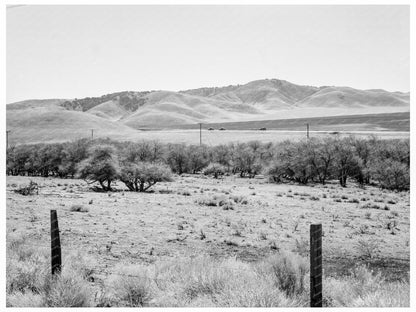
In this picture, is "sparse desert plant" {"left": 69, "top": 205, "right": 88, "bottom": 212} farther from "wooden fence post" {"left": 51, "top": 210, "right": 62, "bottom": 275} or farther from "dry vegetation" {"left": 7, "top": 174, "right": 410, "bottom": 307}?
"wooden fence post" {"left": 51, "top": 210, "right": 62, "bottom": 275}

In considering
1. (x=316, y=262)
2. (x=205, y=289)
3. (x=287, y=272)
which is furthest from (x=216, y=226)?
(x=316, y=262)

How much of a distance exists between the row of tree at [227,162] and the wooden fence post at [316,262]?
29353mm

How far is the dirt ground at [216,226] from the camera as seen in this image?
46.1 feet

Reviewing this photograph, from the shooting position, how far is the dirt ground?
14062 mm

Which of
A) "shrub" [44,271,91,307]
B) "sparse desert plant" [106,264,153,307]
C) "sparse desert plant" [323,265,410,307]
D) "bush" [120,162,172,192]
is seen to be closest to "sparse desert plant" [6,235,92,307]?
"shrub" [44,271,91,307]

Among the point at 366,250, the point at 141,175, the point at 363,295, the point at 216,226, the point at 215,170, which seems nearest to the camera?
the point at 363,295

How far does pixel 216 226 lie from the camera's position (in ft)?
63.8

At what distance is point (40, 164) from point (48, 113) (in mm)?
89821

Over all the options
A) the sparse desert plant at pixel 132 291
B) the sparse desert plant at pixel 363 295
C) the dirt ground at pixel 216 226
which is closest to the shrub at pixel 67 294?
the sparse desert plant at pixel 132 291

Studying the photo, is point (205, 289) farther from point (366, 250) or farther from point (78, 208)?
point (78, 208)

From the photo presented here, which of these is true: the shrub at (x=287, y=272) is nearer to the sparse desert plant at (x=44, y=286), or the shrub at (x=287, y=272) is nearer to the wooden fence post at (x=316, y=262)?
the wooden fence post at (x=316, y=262)

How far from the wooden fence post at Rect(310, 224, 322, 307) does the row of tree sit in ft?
96.3

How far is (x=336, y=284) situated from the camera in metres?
8.59

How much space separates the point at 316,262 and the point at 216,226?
45.3ft
